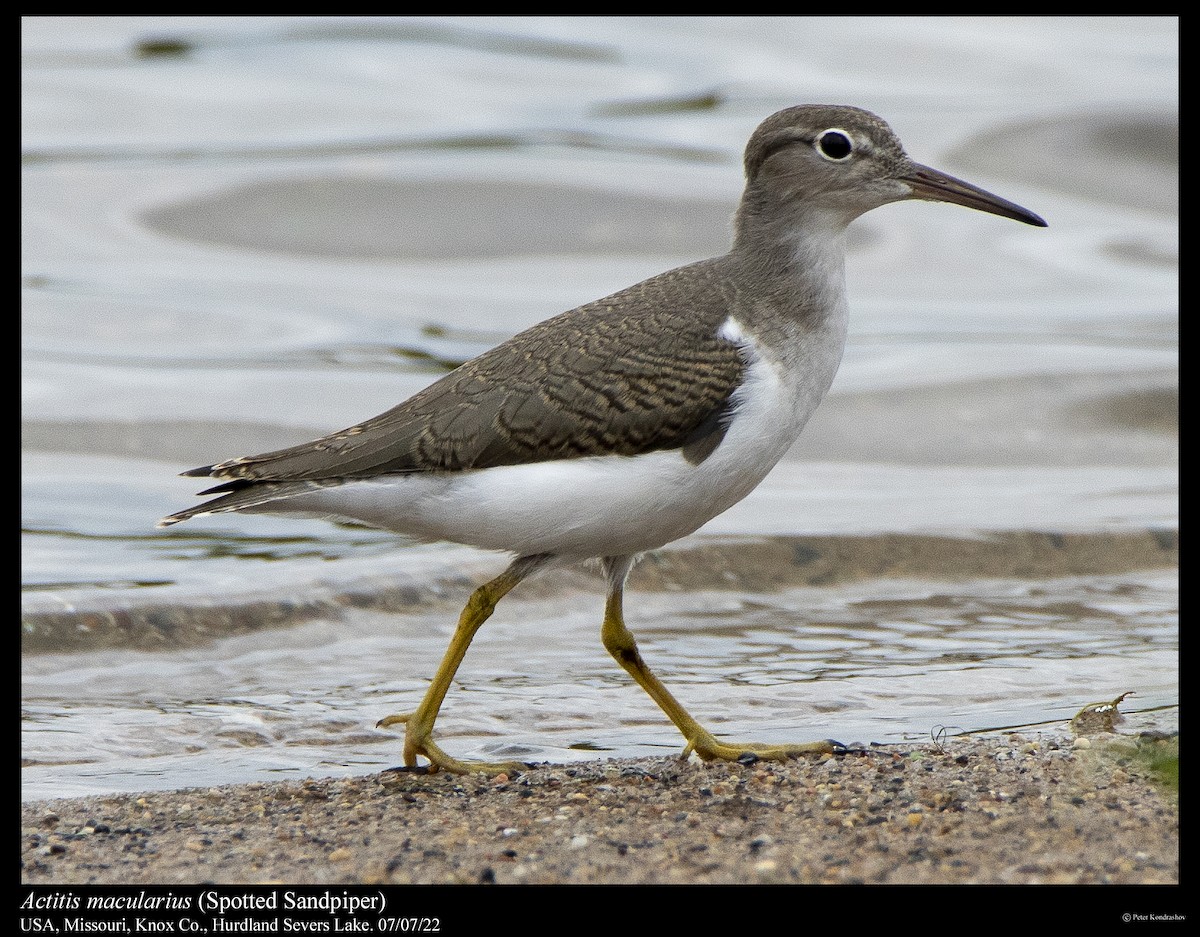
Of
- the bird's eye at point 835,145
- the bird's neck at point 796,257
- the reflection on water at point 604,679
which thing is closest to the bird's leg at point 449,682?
the reflection on water at point 604,679

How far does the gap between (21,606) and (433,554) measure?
2.97 meters

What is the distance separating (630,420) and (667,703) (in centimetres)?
155

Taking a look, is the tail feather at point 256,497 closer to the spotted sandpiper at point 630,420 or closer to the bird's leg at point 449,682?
the spotted sandpiper at point 630,420

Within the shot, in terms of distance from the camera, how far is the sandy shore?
18.1 feet

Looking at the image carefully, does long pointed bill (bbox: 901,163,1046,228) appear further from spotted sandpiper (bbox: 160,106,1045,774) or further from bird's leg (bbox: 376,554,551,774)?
bird's leg (bbox: 376,554,551,774)

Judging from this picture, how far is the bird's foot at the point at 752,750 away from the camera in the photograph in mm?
7195

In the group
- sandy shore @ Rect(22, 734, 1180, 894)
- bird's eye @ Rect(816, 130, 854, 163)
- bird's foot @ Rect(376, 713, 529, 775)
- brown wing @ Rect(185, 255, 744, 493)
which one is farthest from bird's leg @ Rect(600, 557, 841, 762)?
bird's eye @ Rect(816, 130, 854, 163)

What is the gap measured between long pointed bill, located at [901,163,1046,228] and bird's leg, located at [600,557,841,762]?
7.66ft

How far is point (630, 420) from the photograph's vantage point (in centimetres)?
685

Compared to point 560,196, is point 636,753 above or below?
below
